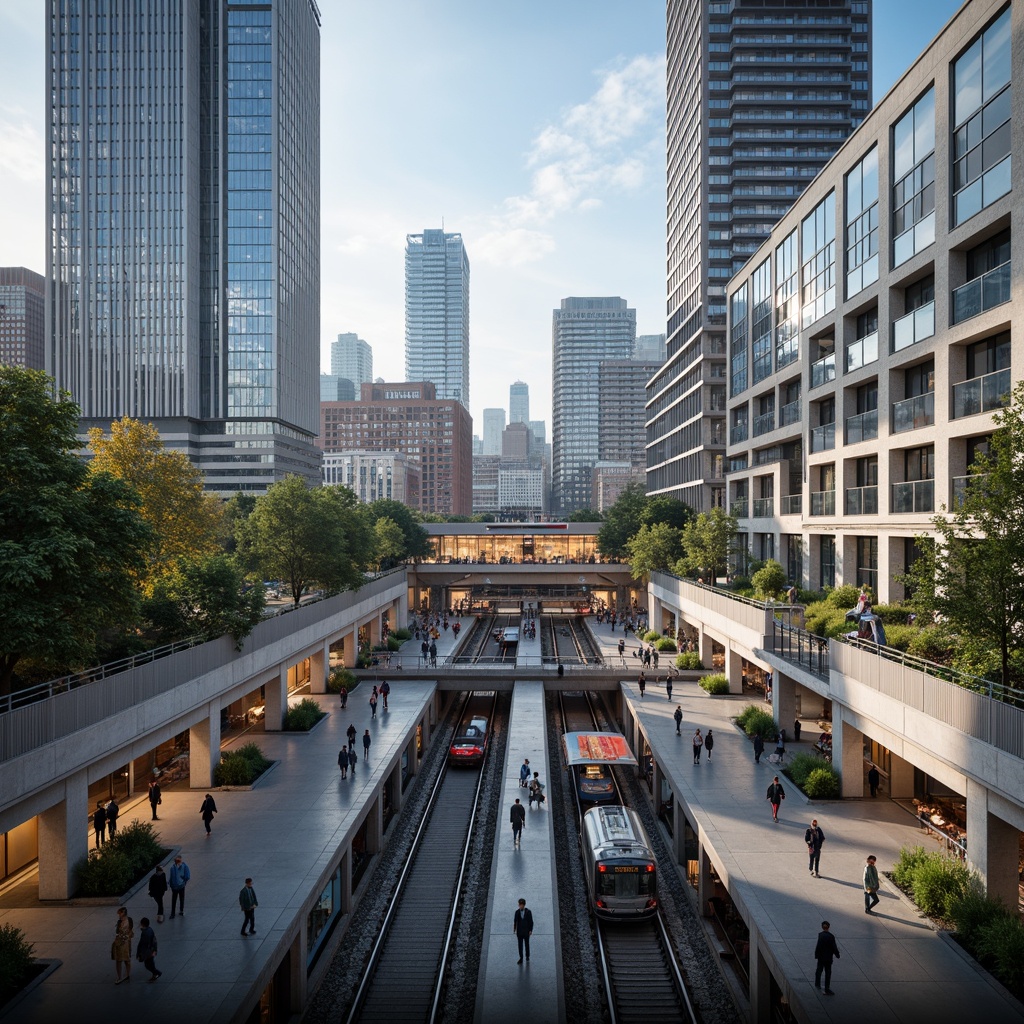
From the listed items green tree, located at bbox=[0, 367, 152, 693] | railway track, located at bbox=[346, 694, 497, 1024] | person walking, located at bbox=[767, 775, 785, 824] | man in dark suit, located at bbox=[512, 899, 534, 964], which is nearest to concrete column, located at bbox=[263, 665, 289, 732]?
railway track, located at bbox=[346, 694, 497, 1024]

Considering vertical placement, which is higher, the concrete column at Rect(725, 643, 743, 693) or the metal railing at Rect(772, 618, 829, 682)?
the metal railing at Rect(772, 618, 829, 682)

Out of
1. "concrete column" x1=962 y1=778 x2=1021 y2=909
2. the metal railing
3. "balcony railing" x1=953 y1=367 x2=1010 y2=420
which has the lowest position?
"concrete column" x1=962 y1=778 x2=1021 y2=909

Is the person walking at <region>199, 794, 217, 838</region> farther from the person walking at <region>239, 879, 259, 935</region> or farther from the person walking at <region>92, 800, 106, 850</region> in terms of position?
the person walking at <region>239, 879, 259, 935</region>

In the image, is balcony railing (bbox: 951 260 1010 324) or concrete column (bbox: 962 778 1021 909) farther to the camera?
balcony railing (bbox: 951 260 1010 324)

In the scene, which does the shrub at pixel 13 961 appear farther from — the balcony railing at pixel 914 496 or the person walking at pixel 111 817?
the balcony railing at pixel 914 496

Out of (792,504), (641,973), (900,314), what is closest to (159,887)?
(641,973)

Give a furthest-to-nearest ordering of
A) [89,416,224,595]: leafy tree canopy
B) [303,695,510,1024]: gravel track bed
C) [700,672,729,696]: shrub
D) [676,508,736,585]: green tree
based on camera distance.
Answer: [676,508,736,585]: green tree < [700,672,729,696]: shrub < [89,416,224,595]: leafy tree canopy < [303,695,510,1024]: gravel track bed

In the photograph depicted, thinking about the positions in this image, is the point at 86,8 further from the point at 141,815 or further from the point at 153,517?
the point at 141,815
